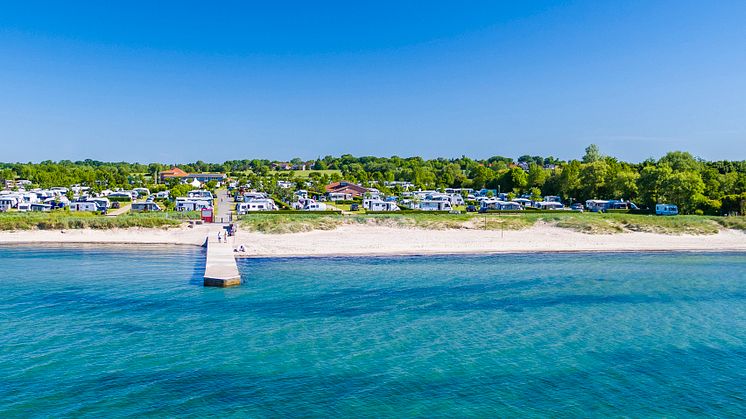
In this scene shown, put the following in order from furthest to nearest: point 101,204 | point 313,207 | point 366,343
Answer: point 313,207 → point 101,204 → point 366,343

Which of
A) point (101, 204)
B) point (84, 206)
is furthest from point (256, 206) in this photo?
point (84, 206)

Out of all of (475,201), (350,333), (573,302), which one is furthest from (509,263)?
(475,201)

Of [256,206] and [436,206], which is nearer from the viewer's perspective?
[256,206]

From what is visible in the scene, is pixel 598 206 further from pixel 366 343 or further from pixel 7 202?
pixel 7 202

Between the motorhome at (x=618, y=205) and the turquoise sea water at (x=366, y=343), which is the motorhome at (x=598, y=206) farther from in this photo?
the turquoise sea water at (x=366, y=343)

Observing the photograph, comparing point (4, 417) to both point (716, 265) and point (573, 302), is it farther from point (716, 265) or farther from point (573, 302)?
point (716, 265)

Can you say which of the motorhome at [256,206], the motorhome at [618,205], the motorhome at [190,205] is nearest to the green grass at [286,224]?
the motorhome at [256,206]
